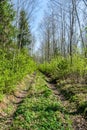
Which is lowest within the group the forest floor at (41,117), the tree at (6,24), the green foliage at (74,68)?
the forest floor at (41,117)

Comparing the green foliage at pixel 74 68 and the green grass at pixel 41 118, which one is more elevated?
the green foliage at pixel 74 68

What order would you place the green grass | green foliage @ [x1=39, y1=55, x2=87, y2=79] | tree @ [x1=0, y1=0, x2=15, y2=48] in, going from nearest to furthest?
the green grass < green foliage @ [x1=39, y1=55, x2=87, y2=79] < tree @ [x1=0, y1=0, x2=15, y2=48]

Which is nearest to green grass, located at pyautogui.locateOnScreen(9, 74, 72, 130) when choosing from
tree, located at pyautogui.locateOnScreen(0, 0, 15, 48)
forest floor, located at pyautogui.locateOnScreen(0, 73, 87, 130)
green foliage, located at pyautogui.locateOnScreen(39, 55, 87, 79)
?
forest floor, located at pyautogui.locateOnScreen(0, 73, 87, 130)

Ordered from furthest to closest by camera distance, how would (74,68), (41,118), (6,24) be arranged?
(6,24) → (74,68) → (41,118)

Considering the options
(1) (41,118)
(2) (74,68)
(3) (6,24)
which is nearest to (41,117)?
(1) (41,118)

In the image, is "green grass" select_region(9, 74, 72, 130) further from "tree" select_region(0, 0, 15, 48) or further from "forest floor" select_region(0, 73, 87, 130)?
"tree" select_region(0, 0, 15, 48)

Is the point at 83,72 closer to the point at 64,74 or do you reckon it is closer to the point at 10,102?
the point at 64,74

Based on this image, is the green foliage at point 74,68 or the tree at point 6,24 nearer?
the green foliage at point 74,68

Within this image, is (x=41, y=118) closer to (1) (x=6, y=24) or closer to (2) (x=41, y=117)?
(2) (x=41, y=117)

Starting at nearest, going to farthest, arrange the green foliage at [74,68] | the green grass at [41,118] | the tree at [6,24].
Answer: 1. the green grass at [41,118]
2. the green foliage at [74,68]
3. the tree at [6,24]

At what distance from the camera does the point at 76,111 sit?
1052cm

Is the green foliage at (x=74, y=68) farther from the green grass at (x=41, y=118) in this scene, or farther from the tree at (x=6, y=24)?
the tree at (x=6, y=24)

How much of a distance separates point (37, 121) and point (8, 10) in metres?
22.1

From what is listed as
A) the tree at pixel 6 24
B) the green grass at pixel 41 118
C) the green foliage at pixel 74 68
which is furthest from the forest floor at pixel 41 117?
the tree at pixel 6 24
